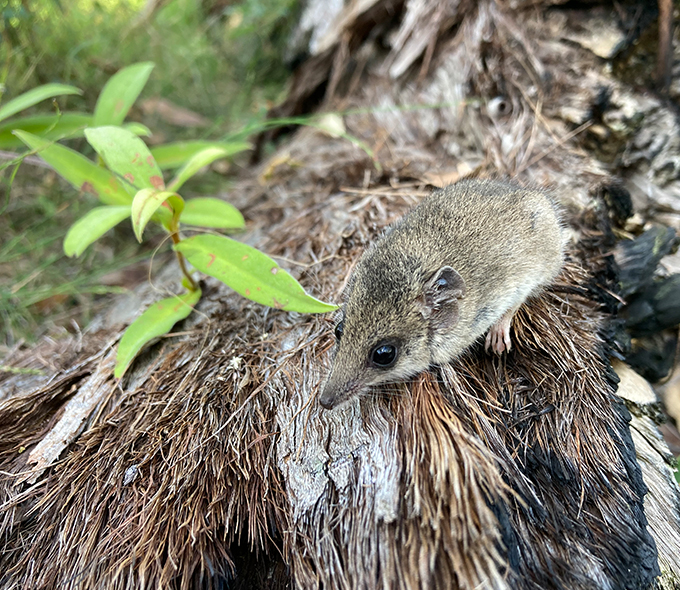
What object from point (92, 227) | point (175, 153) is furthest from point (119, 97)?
point (92, 227)

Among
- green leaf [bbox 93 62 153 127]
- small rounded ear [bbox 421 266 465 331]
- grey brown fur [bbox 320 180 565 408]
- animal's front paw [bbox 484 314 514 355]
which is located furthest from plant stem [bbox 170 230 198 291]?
animal's front paw [bbox 484 314 514 355]

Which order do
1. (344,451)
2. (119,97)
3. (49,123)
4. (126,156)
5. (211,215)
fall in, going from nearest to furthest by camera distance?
(344,451)
(126,156)
(211,215)
(119,97)
(49,123)

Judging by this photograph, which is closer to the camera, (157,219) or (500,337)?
(500,337)

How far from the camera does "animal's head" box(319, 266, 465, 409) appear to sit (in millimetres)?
2545

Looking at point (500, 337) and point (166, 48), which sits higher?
point (166, 48)

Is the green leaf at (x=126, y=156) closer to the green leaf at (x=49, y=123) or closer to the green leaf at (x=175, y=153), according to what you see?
the green leaf at (x=175, y=153)

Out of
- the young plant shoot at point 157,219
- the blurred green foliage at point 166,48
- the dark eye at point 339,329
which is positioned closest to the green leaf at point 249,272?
the young plant shoot at point 157,219

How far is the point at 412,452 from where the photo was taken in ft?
6.98

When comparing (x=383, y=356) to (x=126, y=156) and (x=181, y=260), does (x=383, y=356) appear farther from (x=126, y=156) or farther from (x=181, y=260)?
(x=126, y=156)

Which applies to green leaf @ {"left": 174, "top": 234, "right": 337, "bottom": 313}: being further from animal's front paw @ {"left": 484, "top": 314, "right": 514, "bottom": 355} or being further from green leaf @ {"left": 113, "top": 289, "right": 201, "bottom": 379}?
animal's front paw @ {"left": 484, "top": 314, "right": 514, "bottom": 355}

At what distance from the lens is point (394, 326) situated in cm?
257

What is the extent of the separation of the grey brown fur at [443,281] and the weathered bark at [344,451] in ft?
0.47

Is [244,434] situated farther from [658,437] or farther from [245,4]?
[245,4]

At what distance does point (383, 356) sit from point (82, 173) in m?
2.21
